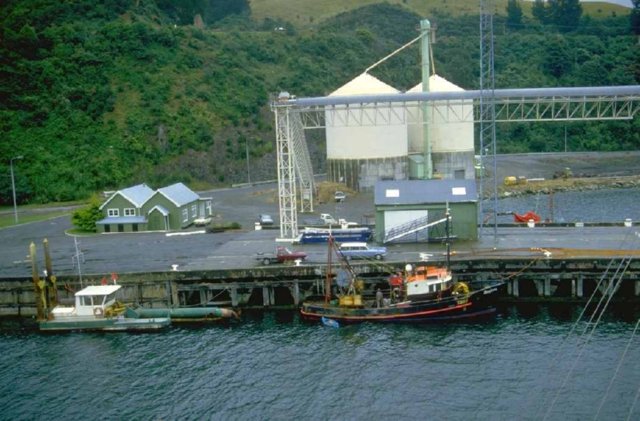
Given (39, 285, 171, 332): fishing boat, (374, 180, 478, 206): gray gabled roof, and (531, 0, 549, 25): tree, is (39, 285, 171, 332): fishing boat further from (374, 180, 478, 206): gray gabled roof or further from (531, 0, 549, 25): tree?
(531, 0, 549, 25): tree

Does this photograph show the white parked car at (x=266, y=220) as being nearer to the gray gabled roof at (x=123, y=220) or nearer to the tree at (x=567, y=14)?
the gray gabled roof at (x=123, y=220)

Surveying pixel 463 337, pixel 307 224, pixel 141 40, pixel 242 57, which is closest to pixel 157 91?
pixel 141 40

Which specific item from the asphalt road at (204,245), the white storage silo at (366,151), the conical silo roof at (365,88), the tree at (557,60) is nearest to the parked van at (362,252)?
the asphalt road at (204,245)

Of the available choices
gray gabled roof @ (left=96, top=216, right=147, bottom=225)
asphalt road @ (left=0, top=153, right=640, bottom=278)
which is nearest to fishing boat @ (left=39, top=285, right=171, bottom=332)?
asphalt road @ (left=0, top=153, right=640, bottom=278)

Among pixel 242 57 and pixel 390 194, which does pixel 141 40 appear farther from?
pixel 390 194

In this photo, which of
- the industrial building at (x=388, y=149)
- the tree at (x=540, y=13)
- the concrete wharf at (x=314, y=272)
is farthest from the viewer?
the tree at (x=540, y=13)

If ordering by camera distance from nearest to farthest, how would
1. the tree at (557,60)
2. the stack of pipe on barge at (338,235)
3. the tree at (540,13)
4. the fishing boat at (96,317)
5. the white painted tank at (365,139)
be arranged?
the fishing boat at (96,317), the stack of pipe on barge at (338,235), the white painted tank at (365,139), the tree at (557,60), the tree at (540,13)
